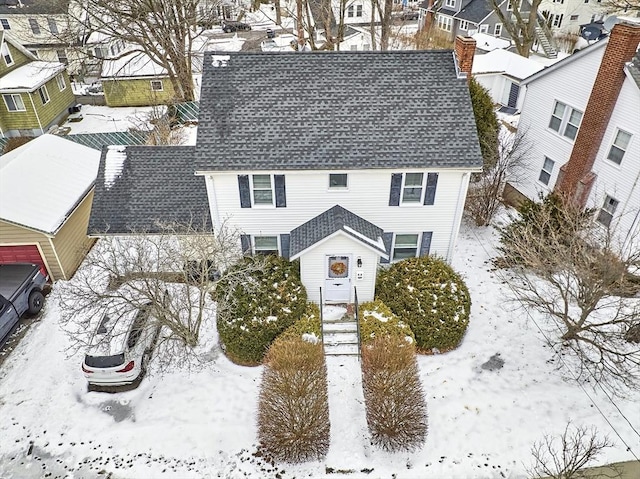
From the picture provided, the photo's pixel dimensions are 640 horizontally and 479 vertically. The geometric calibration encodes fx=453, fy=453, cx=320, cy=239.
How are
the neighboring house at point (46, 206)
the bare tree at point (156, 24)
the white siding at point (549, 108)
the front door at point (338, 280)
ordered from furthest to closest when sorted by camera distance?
the bare tree at point (156, 24) → the white siding at point (549, 108) → the neighboring house at point (46, 206) → the front door at point (338, 280)

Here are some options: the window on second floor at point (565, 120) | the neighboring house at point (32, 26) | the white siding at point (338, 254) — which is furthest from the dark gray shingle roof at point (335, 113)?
the neighboring house at point (32, 26)

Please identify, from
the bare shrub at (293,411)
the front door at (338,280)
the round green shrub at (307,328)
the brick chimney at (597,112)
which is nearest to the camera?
the bare shrub at (293,411)

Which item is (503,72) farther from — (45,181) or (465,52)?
(45,181)

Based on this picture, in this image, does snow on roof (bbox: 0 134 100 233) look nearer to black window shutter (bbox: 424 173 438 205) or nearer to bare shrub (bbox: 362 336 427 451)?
bare shrub (bbox: 362 336 427 451)

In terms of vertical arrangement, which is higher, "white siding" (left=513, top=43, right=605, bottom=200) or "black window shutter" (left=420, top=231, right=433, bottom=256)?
"white siding" (left=513, top=43, right=605, bottom=200)

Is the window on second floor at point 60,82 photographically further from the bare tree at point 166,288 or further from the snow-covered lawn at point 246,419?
the snow-covered lawn at point 246,419

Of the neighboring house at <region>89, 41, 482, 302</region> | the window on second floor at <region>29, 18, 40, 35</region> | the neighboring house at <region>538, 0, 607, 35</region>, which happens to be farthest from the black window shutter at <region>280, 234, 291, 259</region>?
the neighboring house at <region>538, 0, 607, 35</region>
